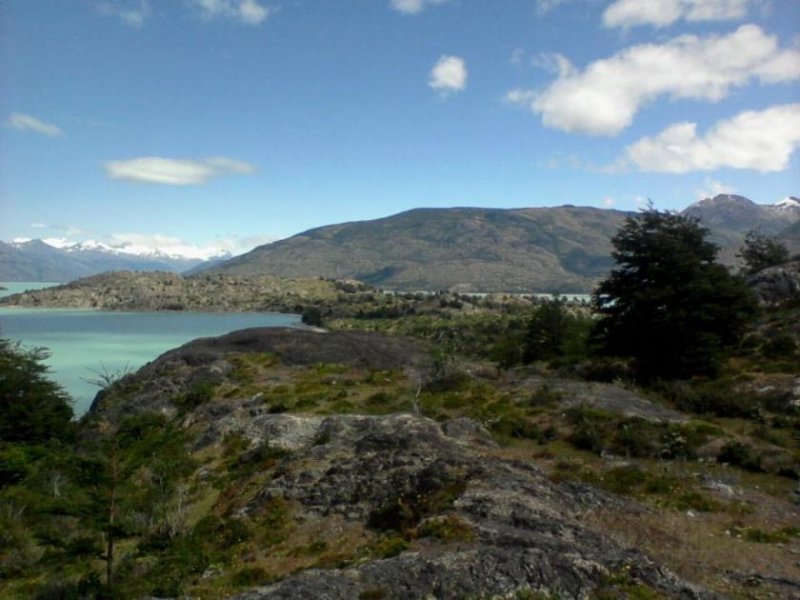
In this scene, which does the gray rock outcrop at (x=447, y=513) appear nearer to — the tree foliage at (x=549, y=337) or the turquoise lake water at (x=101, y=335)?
the tree foliage at (x=549, y=337)

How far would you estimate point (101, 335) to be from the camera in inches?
5448

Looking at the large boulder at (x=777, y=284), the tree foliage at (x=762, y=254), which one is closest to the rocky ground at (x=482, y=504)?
the large boulder at (x=777, y=284)

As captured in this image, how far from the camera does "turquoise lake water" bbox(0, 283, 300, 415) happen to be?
284ft

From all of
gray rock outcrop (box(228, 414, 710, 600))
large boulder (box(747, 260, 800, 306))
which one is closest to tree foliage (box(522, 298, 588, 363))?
large boulder (box(747, 260, 800, 306))

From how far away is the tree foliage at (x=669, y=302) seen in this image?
31.3 metres

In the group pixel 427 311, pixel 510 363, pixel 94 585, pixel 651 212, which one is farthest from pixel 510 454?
pixel 427 311

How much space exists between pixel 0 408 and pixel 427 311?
118 metres

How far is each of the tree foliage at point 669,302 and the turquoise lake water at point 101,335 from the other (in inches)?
1967

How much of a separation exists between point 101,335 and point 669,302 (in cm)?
13771

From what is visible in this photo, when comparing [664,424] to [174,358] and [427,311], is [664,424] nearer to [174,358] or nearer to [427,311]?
[174,358]

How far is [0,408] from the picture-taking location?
128 ft

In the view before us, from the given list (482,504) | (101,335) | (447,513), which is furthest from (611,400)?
(101,335)

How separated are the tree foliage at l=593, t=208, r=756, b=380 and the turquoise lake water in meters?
50.0

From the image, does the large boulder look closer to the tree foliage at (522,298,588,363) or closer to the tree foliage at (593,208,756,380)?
the tree foliage at (593,208,756,380)
